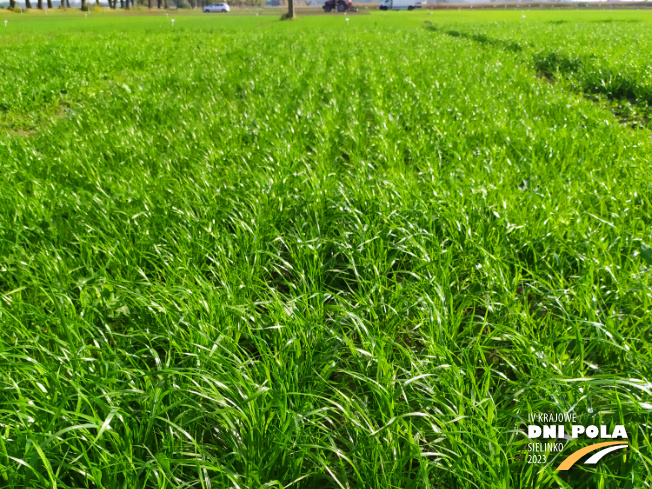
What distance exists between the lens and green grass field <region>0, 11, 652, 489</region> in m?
1.45

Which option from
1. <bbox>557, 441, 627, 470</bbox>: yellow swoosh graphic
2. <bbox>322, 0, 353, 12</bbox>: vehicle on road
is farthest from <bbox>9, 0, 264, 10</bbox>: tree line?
<bbox>557, 441, 627, 470</bbox>: yellow swoosh graphic

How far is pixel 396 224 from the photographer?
9.36ft

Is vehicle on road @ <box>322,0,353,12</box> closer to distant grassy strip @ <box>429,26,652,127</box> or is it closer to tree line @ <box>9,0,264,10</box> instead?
tree line @ <box>9,0,264,10</box>

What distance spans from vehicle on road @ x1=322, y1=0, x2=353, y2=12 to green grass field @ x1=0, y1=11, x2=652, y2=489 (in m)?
52.0

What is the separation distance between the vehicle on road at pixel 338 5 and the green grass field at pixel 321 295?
52.0m

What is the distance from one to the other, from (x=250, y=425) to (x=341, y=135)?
4135 millimetres

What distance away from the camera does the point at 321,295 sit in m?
2.27

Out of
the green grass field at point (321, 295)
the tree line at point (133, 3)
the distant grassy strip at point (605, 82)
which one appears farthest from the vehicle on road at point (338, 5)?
the green grass field at point (321, 295)

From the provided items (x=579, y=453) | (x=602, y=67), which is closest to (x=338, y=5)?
(x=602, y=67)

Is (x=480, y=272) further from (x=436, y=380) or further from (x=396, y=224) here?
(x=436, y=380)

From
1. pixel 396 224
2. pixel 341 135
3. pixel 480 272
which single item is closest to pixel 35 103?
pixel 341 135

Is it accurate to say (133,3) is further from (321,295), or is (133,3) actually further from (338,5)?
(321,295)

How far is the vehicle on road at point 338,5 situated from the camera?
50.6 metres

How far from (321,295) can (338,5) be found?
57.5 metres
